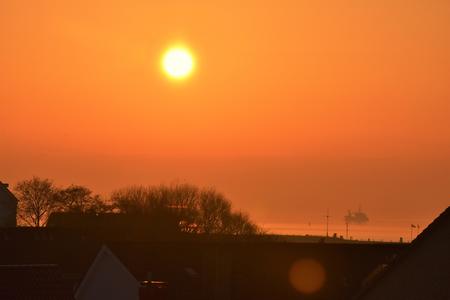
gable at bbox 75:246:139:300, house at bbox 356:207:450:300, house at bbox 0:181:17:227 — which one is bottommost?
house at bbox 356:207:450:300

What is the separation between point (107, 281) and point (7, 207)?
69902mm

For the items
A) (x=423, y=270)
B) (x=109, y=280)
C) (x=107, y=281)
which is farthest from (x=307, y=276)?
(x=423, y=270)

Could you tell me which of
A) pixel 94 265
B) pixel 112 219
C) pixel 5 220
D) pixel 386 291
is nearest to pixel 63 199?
pixel 5 220

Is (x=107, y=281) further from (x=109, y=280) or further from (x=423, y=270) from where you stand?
(x=423, y=270)

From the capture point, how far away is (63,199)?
→ 12888 centimetres

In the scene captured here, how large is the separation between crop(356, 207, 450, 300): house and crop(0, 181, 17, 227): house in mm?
90430

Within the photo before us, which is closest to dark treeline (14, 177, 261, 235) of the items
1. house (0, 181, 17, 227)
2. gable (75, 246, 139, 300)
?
house (0, 181, 17, 227)

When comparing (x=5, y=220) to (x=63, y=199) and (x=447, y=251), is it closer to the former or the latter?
(x=63, y=199)

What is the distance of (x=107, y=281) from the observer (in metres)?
53.3

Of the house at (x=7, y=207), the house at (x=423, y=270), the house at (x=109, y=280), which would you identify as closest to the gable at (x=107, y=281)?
the house at (x=109, y=280)

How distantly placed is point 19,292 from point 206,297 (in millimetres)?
18497

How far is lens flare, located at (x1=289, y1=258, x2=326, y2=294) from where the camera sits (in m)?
50.0

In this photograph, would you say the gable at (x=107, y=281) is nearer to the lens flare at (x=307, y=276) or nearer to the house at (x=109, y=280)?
the house at (x=109, y=280)

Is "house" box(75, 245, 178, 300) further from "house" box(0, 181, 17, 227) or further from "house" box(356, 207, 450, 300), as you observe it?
"house" box(0, 181, 17, 227)
